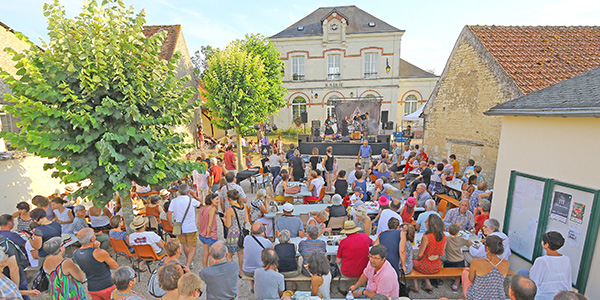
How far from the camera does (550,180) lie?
3.84 m

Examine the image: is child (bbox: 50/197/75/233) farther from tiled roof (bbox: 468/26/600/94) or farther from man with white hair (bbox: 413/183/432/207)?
tiled roof (bbox: 468/26/600/94)

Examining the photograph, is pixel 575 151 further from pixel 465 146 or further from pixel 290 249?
pixel 465 146

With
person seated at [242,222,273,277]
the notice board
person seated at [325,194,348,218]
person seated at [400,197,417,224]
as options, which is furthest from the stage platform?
person seated at [242,222,273,277]

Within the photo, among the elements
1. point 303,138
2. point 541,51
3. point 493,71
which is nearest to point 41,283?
point 493,71

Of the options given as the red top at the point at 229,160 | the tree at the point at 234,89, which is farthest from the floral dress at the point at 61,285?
the tree at the point at 234,89

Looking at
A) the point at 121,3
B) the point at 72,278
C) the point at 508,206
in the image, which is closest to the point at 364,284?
the point at 508,206

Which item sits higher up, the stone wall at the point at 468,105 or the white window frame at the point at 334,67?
the white window frame at the point at 334,67

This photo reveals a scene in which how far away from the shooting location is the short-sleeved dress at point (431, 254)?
13.0 feet

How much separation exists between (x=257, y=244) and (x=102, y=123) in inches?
120

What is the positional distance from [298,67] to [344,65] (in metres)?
3.75

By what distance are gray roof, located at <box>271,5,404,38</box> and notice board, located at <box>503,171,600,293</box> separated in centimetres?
1926

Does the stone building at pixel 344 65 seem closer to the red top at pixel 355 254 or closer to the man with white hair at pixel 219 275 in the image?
the red top at pixel 355 254

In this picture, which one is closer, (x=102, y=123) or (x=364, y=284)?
(x=364, y=284)

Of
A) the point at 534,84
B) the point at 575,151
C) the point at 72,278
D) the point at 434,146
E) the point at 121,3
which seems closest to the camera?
the point at 72,278
